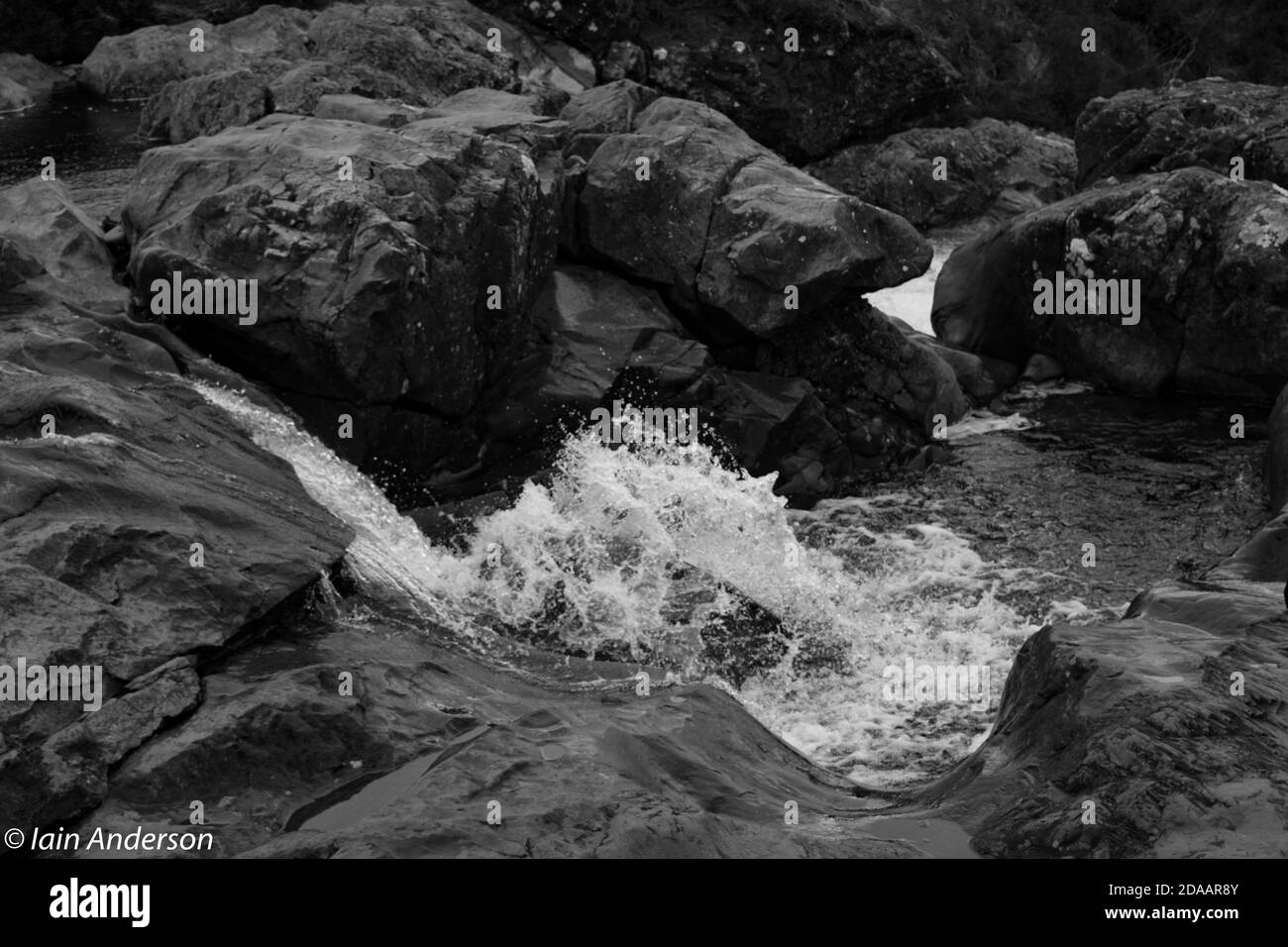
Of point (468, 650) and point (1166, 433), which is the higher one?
point (1166, 433)

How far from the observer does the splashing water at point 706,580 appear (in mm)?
10102

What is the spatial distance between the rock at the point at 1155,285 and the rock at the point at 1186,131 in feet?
9.69

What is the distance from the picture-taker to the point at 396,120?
48.6ft

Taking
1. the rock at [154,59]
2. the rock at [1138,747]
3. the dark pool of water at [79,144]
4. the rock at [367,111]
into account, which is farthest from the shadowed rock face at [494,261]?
the rock at [154,59]

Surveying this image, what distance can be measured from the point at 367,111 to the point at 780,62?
41.7ft

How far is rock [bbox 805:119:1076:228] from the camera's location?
24.9 m

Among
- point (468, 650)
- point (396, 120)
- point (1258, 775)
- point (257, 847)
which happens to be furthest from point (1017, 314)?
point (257, 847)

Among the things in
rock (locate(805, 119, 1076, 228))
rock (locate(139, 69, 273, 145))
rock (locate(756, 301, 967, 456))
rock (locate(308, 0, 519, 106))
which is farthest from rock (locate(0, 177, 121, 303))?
rock (locate(805, 119, 1076, 228))

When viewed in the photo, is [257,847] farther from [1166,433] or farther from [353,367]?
[1166,433]

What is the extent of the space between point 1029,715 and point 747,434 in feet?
25.1

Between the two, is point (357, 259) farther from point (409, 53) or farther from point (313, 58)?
point (313, 58)

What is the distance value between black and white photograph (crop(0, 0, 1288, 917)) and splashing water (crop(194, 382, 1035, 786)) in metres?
0.05

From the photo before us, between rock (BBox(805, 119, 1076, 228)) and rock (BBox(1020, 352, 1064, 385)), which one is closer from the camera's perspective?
rock (BBox(1020, 352, 1064, 385))

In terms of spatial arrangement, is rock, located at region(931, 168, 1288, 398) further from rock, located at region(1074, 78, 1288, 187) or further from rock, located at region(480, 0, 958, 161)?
rock, located at region(480, 0, 958, 161)
